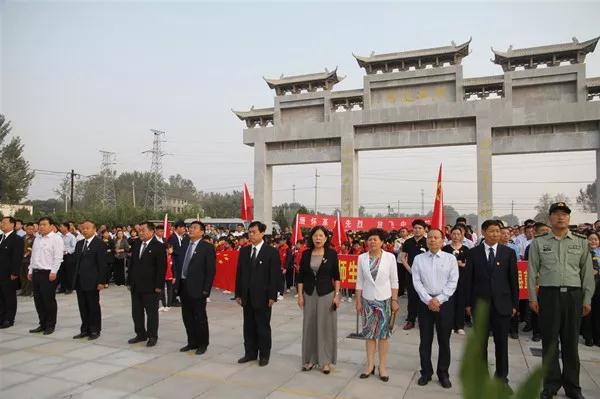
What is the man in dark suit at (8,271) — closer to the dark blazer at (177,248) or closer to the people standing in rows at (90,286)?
the people standing in rows at (90,286)

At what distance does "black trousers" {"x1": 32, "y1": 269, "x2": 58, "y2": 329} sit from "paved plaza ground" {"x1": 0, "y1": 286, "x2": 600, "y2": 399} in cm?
26

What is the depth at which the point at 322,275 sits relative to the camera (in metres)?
5.07

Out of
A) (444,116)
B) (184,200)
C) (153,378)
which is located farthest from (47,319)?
(184,200)

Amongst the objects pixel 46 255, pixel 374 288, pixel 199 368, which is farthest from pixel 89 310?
pixel 374 288

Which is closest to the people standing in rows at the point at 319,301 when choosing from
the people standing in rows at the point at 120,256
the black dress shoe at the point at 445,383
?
the black dress shoe at the point at 445,383

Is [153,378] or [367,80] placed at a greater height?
[367,80]

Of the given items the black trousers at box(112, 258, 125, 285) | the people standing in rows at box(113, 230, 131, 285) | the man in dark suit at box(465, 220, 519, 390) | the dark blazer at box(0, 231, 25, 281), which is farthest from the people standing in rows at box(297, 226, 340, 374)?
the black trousers at box(112, 258, 125, 285)

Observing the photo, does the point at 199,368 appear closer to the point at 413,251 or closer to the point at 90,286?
the point at 90,286

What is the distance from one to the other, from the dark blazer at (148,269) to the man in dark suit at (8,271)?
2.33 meters

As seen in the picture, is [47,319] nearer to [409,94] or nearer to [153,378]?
[153,378]

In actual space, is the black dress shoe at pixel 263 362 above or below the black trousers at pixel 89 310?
below

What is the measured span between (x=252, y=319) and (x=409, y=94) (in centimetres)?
1679

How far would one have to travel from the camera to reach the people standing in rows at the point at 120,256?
40.6 feet

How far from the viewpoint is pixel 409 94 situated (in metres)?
20.0
